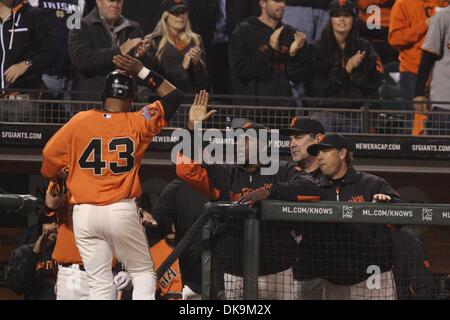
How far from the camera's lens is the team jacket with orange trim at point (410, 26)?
9547mm

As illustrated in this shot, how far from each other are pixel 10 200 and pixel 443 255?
12.8ft

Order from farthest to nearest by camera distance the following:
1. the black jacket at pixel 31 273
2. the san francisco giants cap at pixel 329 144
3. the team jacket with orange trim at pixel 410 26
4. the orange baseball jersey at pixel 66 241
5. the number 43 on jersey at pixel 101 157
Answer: the team jacket with orange trim at pixel 410 26, the black jacket at pixel 31 273, the san francisco giants cap at pixel 329 144, the orange baseball jersey at pixel 66 241, the number 43 on jersey at pixel 101 157

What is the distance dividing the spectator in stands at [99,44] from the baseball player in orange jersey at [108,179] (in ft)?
7.83

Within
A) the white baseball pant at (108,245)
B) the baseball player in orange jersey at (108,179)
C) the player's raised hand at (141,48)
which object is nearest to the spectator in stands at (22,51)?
the player's raised hand at (141,48)

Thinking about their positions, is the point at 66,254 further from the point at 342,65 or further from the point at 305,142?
the point at 342,65

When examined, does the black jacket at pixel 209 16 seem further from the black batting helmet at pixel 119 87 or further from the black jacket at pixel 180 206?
the black batting helmet at pixel 119 87

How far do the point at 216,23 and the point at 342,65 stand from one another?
116 centimetres

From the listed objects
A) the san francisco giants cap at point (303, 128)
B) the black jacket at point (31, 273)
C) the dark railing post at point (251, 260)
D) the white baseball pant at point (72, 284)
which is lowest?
the black jacket at point (31, 273)

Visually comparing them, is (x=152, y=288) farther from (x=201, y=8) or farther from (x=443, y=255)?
(x=201, y=8)

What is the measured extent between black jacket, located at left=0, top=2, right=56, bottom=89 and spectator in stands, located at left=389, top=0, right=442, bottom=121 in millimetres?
3010

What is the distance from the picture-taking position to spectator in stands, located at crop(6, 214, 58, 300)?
795 centimetres

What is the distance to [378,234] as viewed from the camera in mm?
6699
